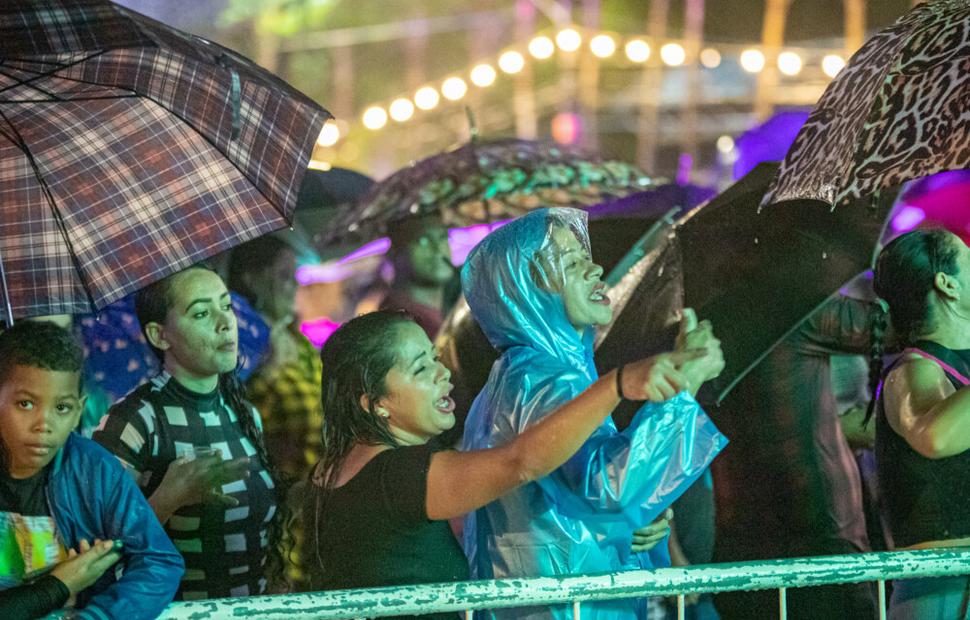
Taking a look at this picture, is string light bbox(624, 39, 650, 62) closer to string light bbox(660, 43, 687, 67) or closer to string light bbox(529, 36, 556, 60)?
string light bbox(660, 43, 687, 67)

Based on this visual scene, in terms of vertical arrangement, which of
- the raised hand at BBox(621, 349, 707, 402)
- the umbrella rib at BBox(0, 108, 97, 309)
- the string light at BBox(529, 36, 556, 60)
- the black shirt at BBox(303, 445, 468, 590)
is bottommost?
the black shirt at BBox(303, 445, 468, 590)

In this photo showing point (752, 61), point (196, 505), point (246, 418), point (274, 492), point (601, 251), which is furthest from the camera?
point (752, 61)

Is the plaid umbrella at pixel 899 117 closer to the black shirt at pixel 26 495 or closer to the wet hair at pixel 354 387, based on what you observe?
the wet hair at pixel 354 387

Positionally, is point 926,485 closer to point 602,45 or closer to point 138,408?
Result: point 138,408

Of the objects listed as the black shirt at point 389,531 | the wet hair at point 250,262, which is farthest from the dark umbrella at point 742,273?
the wet hair at point 250,262

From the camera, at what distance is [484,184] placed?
549 centimetres

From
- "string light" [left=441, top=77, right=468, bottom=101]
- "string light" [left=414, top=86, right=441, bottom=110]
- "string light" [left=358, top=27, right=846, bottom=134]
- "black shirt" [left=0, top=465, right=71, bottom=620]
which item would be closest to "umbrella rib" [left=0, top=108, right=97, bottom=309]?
"black shirt" [left=0, top=465, right=71, bottom=620]

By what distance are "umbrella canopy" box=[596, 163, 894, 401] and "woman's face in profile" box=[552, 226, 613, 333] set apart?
33.6 inches

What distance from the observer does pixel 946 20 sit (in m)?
3.38

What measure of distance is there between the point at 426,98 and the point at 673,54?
2480 mm

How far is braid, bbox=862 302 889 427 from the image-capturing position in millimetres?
3896

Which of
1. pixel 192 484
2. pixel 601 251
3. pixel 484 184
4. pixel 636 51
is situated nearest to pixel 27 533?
pixel 192 484

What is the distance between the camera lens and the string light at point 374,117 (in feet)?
39.5

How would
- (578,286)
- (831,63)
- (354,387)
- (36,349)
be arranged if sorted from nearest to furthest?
(36,349)
(354,387)
(578,286)
(831,63)
